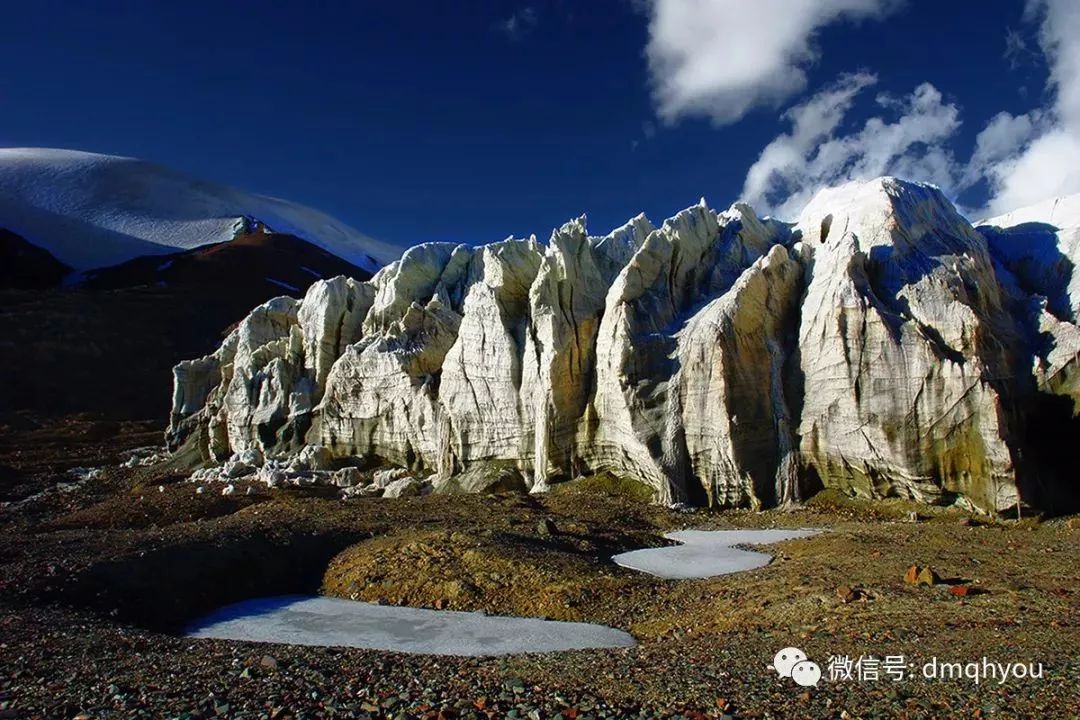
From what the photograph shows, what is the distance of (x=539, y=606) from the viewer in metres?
12.6

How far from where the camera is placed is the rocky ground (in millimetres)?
7262

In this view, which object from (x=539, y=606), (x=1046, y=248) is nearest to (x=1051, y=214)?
(x=1046, y=248)

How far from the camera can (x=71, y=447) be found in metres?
46.0

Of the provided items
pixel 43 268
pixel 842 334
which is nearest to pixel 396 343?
pixel 842 334

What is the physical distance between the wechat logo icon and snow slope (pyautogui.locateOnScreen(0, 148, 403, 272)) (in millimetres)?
118734

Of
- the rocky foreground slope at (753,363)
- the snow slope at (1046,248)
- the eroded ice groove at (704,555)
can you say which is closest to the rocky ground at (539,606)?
the eroded ice groove at (704,555)

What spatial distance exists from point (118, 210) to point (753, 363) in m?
139

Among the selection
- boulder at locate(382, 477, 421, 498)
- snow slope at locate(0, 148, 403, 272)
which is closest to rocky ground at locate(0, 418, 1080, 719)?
boulder at locate(382, 477, 421, 498)

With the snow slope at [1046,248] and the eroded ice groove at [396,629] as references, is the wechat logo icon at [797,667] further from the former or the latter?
the snow slope at [1046,248]

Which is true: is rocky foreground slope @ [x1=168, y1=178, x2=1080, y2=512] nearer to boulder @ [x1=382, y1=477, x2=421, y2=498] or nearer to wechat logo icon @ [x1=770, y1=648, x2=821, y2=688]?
boulder @ [x1=382, y1=477, x2=421, y2=498]

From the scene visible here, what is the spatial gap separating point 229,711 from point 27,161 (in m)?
172

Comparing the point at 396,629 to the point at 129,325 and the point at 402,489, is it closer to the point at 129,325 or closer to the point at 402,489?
the point at 402,489

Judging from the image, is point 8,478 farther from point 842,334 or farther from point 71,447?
point 842,334

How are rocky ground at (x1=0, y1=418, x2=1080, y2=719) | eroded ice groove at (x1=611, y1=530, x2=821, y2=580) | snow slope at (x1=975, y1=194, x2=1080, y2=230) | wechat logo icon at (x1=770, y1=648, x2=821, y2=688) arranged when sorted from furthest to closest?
1. snow slope at (x1=975, y1=194, x2=1080, y2=230)
2. eroded ice groove at (x1=611, y1=530, x2=821, y2=580)
3. wechat logo icon at (x1=770, y1=648, x2=821, y2=688)
4. rocky ground at (x1=0, y1=418, x2=1080, y2=719)
